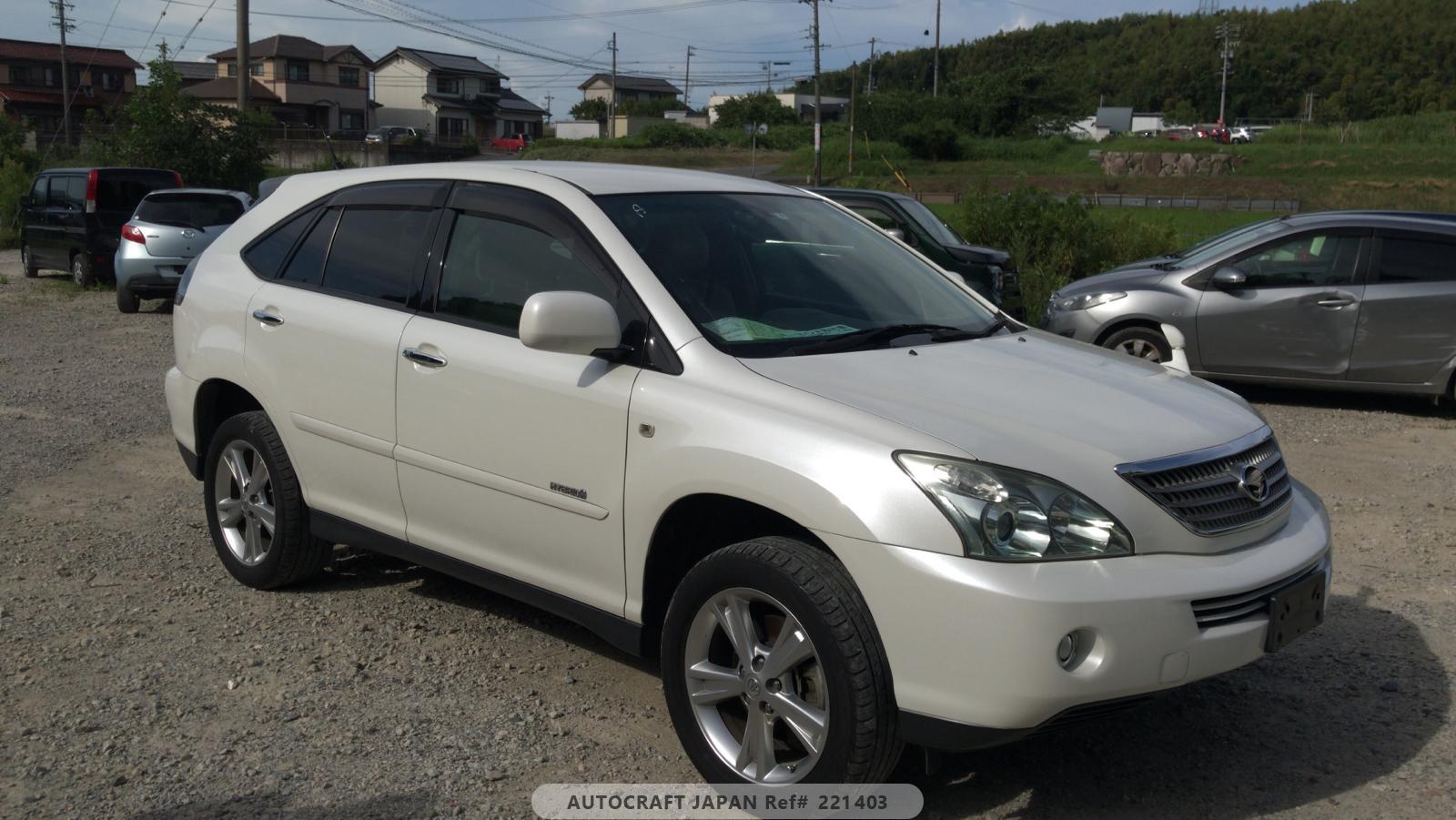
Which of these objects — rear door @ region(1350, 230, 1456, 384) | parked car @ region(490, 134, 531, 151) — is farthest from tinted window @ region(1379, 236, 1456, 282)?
parked car @ region(490, 134, 531, 151)

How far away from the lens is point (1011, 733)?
9.94 ft

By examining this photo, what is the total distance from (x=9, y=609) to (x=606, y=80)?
127 metres

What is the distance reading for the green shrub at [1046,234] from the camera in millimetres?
14672

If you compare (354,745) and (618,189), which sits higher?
(618,189)

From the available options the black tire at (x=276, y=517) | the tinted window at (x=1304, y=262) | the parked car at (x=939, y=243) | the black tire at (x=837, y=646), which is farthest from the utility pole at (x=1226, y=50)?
the black tire at (x=837, y=646)

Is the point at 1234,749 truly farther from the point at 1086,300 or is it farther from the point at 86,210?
the point at 86,210

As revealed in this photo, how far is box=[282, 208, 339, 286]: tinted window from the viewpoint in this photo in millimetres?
4996

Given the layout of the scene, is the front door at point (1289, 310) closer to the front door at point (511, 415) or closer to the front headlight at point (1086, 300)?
the front headlight at point (1086, 300)

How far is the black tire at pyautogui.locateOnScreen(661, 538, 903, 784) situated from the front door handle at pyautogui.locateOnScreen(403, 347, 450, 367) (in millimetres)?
1456

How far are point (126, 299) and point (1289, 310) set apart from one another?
1398 centimetres

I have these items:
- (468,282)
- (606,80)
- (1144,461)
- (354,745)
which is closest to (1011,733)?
(1144,461)

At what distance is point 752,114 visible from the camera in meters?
99.3

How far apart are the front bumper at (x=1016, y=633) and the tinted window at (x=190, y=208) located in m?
15.1

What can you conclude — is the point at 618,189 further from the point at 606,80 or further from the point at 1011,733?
the point at 606,80
